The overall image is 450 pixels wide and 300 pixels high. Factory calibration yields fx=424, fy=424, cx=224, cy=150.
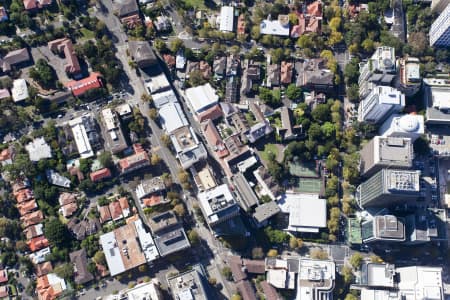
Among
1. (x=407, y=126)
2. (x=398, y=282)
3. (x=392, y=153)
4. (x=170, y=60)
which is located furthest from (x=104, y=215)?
(x=407, y=126)

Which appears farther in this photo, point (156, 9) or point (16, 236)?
point (156, 9)

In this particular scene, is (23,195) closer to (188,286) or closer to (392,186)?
(188,286)

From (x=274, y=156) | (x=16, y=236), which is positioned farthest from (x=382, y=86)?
(x=16, y=236)

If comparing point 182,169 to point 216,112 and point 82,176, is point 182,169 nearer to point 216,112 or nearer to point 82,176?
point 216,112

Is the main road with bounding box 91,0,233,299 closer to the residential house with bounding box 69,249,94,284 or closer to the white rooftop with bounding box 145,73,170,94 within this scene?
the white rooftop with bounding box 145,73,170,94

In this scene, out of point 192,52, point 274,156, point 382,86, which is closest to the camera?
point 382,86

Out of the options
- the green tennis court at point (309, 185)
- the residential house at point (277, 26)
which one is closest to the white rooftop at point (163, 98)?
the residential house at point (277, 26)
